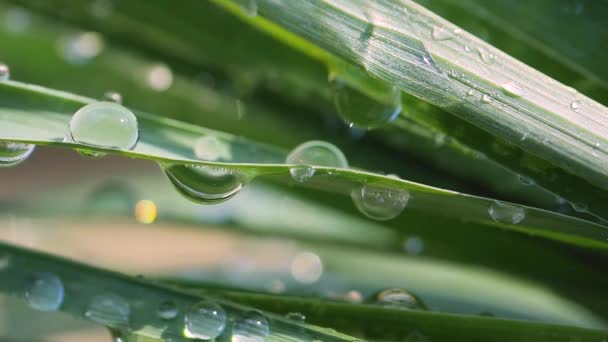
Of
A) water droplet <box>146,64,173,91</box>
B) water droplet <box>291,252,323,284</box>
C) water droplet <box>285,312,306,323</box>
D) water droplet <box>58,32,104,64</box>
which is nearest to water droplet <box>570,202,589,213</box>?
water droplet <box>285,312,306,323</box>

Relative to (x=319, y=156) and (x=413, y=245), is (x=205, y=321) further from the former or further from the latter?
(x=413, y=245)

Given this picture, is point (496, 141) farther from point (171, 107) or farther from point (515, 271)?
point (171, 107)

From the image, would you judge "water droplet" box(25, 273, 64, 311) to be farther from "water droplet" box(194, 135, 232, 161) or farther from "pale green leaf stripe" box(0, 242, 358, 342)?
"water droplet" box(194, 135, 232, 161)

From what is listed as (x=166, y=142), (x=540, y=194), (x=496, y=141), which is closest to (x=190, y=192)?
(x=166, y=142)

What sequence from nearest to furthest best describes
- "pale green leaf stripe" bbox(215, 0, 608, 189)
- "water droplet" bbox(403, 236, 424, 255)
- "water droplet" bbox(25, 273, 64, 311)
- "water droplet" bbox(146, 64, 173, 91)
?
1. "pale green leaf stripe" bbox(215, 0, 608, 189)
2. "water droplet" bbox(25, 273, 64, 311)
3. "water droplet" bbox(403, 236, 424, 255)
4. "water droplet" bbox(146, 64, 173, 91)

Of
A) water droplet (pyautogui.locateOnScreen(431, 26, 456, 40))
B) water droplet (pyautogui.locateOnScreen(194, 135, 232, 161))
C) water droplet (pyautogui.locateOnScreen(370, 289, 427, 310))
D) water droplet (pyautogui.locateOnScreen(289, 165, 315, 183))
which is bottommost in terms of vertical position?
water droplet (pyautogui.locateOnScreen(370, 289, 427, 310))

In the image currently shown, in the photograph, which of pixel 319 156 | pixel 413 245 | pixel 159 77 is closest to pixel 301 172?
pixel 319 156

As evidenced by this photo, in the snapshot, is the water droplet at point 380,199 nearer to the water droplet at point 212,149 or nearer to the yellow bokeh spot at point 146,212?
the water droplet at point 212,149
